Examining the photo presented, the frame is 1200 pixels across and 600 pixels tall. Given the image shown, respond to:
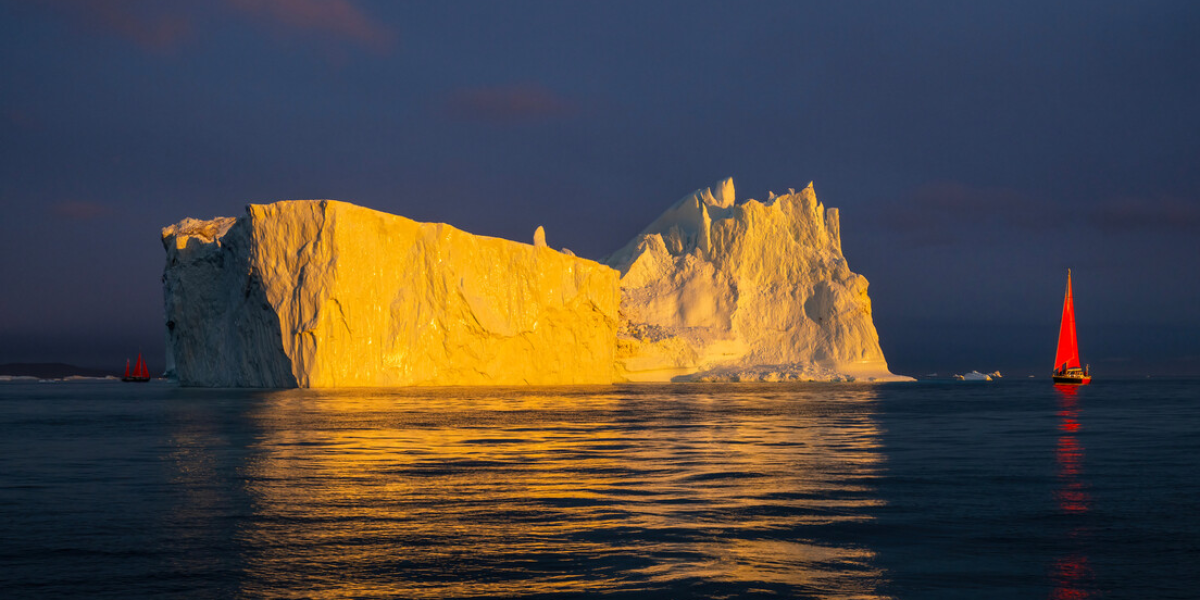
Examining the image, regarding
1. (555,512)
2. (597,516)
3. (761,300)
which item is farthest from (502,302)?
(597,516)

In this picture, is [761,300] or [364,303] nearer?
[364,303]

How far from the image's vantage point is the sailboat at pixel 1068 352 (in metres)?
51.8

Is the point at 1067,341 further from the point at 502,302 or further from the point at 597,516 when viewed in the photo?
the point at 597,516

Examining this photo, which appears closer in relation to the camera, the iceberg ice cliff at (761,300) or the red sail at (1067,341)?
the red sail at (1067,341)

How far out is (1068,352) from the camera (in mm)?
55625

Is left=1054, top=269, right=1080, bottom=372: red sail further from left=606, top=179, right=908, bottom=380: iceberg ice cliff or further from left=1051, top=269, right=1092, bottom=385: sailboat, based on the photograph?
left=606, top=179, right=908, bottom=380: iceberg ice cliff

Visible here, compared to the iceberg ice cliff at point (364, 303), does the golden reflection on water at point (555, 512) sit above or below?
below

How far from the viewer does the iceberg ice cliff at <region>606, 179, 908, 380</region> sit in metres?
71.2

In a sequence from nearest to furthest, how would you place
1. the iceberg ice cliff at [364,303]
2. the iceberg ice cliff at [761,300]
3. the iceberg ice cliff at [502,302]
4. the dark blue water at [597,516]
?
the dark blue water at [597,516] → the iceberg ice cliff at [364,303] → the iceberg ice cliff at [502,302] → the iceberg ice cliff at [761,300]

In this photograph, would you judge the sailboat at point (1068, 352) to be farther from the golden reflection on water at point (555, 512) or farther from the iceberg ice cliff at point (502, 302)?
the golden reflection on water at point (555, 512)

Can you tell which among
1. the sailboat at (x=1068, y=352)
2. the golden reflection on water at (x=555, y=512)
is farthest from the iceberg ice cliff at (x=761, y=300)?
the golden reflection on water at (x=555, y=512)

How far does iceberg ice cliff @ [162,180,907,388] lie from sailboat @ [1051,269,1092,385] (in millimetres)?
16322

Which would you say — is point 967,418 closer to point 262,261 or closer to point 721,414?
point 721,414

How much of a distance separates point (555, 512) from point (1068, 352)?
55046mm
